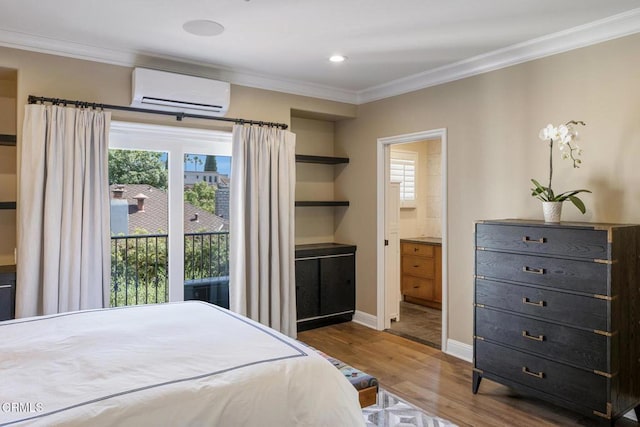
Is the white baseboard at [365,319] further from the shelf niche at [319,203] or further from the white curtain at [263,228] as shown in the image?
the shelf niche at [319,203]

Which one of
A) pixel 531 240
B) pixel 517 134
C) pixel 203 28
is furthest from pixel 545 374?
pixel 203 28

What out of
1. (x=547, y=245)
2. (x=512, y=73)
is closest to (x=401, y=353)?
(x=547, y=245)

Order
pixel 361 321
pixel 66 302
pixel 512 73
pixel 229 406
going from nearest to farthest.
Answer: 1. pixel 229 406
2. pixel 66 302
3. pixel 512 73
4. pixel 361 321

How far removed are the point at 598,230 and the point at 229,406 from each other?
2.21 meters

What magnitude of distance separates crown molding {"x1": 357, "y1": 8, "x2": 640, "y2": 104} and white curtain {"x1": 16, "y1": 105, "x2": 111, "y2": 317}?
2.72 metres

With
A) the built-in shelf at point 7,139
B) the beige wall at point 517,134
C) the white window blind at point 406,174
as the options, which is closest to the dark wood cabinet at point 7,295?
the built-in shelf at point 7,139

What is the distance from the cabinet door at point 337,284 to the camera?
4758 millimetres

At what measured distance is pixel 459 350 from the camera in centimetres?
388

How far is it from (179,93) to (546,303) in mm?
3142

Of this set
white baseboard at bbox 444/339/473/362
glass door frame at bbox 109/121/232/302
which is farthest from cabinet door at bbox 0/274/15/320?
white baseboard at bbox 444/339/473/362

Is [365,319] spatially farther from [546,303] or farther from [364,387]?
[364,387]

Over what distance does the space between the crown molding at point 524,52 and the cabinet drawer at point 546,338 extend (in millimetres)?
1951

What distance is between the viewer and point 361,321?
4953mm

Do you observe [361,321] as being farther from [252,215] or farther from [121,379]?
[121,379]
